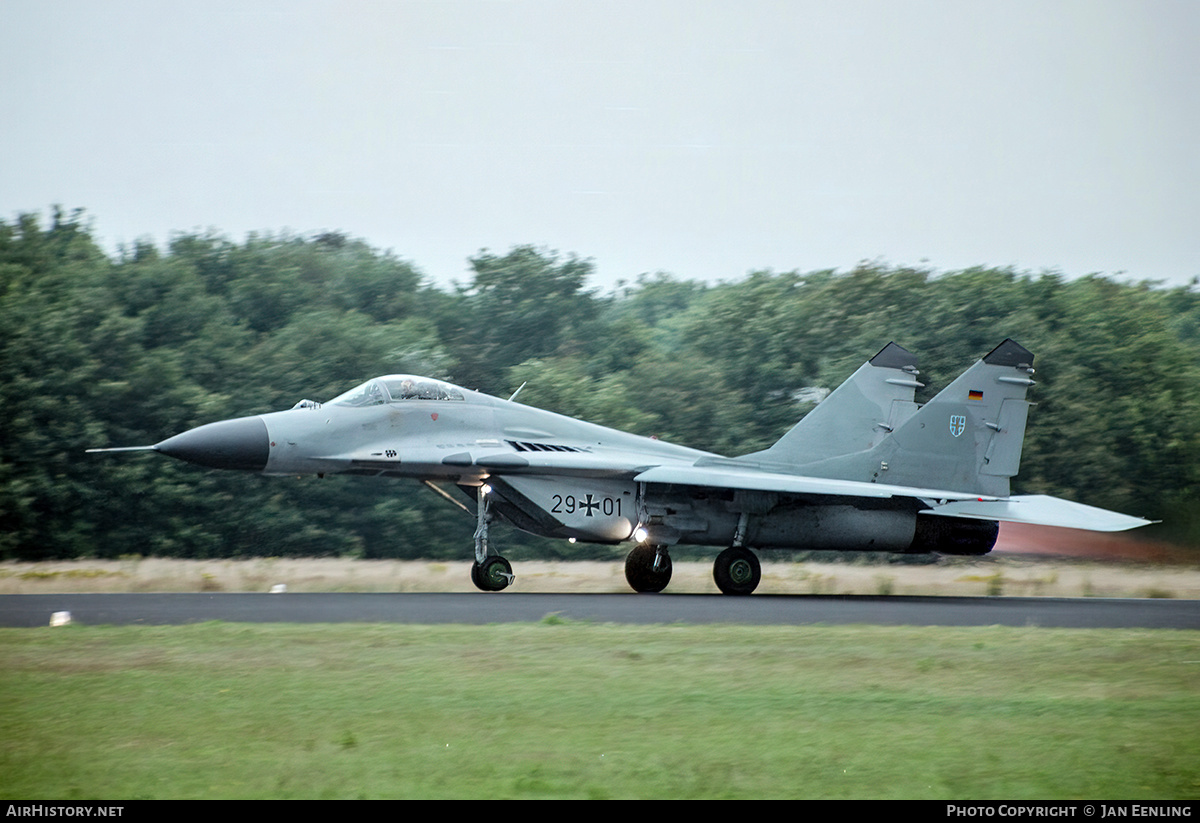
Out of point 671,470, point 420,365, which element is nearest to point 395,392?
point 671,470

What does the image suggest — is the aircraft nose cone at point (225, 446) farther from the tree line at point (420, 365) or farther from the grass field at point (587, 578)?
the tree line at point (420, 365)

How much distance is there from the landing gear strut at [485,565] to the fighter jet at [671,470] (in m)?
0.02

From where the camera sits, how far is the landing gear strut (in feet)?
61.3

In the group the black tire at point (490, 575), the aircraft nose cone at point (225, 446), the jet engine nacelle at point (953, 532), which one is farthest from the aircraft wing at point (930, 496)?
the aircraft nose cone at point (225, 446)

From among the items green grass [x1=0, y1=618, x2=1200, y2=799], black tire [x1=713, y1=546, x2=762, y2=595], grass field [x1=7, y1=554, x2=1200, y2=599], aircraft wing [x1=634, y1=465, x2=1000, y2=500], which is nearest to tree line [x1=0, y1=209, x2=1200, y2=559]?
grass field [x1=7, y1=554, x2=1200, y2=599]

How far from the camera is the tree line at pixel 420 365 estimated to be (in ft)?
94.6

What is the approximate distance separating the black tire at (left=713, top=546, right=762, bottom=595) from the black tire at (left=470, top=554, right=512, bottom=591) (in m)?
3.26

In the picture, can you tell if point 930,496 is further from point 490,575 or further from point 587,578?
point 587,578

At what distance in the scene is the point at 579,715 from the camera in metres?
8.77

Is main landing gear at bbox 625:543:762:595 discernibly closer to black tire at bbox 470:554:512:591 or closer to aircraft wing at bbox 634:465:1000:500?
aircraft wing at bbox 634:465:1000:500

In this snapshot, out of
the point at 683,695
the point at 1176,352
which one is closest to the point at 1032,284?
the point at 1176,352

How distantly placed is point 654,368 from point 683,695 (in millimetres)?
30048

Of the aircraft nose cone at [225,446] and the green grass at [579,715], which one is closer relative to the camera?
the green grass at [579,715]
